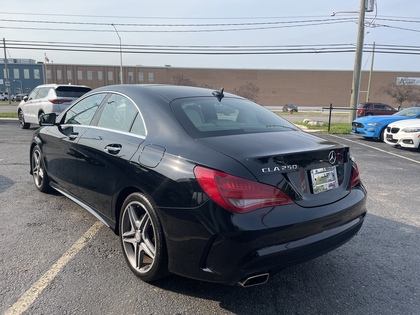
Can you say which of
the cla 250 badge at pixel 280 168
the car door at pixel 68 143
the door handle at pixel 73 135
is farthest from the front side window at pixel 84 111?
the cla 250 badge at pixel 280 168

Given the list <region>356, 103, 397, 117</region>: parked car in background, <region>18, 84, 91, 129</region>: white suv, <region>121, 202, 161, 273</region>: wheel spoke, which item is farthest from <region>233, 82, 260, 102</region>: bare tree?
<region>121, 202, 161, 273</region>: wheel spoke

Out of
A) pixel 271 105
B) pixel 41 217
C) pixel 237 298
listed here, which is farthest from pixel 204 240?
pixel 271 105

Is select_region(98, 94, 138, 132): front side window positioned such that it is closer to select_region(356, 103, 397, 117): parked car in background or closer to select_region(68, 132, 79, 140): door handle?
select_region(68, 132, 79, 140): door handle

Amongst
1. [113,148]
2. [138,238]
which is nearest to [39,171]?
[113,148]

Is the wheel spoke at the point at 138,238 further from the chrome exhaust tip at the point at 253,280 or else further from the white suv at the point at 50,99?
the white suv at the point at 50,99

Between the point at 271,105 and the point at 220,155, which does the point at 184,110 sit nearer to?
the point at 220,155

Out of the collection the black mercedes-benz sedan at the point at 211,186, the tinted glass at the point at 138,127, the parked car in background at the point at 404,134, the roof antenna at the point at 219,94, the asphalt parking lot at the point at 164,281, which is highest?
the roof antenna at the point at 219,94

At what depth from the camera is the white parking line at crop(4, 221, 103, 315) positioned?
7.88ft

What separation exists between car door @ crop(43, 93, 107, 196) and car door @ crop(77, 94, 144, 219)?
164mm

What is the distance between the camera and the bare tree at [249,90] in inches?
2654

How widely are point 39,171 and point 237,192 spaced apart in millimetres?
3893

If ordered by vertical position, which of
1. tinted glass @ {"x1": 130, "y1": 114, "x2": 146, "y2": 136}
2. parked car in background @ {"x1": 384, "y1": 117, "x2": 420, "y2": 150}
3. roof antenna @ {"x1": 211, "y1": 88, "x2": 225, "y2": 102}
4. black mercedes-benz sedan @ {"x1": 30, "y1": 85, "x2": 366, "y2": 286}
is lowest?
parked car in background @ {"x1": 384, "y1": 117, "x2": 420, "y2": 150}

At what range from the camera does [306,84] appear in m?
69.6

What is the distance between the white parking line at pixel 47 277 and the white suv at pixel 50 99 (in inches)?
368
